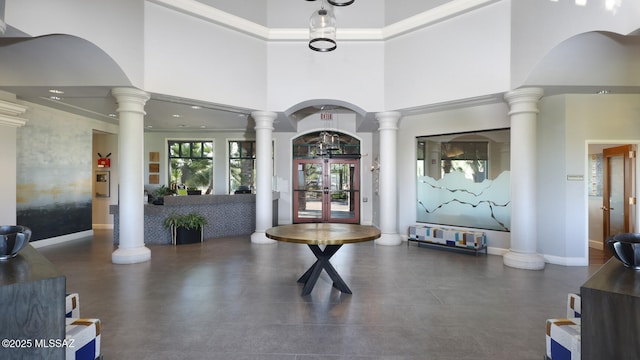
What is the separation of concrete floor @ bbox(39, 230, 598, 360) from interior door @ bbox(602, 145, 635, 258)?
1.81 meters

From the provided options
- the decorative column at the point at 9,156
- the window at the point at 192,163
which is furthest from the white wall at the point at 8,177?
the window at the point at 192,163

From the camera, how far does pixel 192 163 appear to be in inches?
440

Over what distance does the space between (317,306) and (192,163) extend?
28.7ft

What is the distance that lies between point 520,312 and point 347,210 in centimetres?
736

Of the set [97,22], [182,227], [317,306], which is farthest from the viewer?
[182,227]

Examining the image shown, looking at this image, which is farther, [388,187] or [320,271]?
[388,187]

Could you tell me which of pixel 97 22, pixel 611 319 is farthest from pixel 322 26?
pixel 611 319

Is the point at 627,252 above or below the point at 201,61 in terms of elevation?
below

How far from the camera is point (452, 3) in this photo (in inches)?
238

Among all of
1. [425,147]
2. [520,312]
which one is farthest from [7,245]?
[425,147]

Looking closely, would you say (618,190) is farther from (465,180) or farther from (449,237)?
(449,237)

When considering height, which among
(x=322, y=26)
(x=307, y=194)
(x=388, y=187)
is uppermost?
(x=322, y=26)

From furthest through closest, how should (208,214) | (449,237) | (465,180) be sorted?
(208,214), (465,180), (449,237)

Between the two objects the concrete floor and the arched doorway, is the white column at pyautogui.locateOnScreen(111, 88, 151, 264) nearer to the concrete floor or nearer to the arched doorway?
the concrete floor
